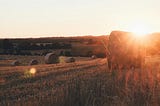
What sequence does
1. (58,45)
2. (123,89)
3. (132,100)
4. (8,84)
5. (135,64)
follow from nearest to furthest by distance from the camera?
(132,100)
(123,89)
(8,84)
(135,64)
(58,45)

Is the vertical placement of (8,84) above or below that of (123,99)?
below

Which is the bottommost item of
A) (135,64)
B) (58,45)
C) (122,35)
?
(58,45)

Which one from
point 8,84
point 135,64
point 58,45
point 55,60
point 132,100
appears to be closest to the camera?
point 132,100

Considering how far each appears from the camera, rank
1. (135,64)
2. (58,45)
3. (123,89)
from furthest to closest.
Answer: (58,45) < (135,64) < (123,89)

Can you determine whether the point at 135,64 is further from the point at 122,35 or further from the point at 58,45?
the point at 58,45

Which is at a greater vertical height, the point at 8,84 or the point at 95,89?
the point at 95,89

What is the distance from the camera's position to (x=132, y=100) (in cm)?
661

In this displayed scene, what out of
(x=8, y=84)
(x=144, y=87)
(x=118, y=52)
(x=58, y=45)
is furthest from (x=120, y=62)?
(x=58, y=45)

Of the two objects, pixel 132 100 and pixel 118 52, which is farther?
pixel 118 52

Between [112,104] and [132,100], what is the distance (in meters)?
0.35

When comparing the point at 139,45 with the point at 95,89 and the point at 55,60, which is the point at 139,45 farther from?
the point at 55,60

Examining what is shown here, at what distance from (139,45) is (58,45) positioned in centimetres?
4550

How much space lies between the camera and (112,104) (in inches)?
261

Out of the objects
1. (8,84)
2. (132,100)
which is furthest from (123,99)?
(8,84)
